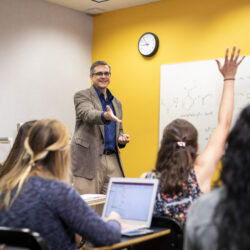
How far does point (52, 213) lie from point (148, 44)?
3.91 meters

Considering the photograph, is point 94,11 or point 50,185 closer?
point 50,185

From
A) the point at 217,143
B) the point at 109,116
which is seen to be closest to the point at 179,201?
the point at 217,143

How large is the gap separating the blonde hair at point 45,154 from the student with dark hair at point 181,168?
0.53m

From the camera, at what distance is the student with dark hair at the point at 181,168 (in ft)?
6.91

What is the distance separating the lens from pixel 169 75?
5.13 metres

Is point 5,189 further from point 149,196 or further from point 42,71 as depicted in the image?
point 42,71

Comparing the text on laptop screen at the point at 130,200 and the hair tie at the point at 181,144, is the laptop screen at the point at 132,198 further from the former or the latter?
the hair tie at the point at 181,144

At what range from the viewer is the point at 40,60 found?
5434mm

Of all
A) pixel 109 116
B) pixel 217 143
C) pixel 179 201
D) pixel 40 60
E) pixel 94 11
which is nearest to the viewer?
pixel 179 201

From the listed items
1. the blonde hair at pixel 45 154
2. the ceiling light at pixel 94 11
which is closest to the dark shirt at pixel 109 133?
the ceiling light at pixel 94 11

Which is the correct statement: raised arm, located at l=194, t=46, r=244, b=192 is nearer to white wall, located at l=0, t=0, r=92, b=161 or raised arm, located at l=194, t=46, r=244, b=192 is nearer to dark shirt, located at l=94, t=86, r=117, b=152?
dark shirt, located at l=94, t=86, r=117, b=152

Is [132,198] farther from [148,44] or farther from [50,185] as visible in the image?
[148,44]

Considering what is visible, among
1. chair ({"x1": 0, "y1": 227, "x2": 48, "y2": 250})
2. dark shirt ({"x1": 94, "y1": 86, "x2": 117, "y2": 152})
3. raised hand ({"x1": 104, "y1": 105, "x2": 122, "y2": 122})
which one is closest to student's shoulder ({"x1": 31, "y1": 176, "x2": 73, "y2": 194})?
chair ({"x1": 0, "y1": 227, "x2": 48, "y2": 250})

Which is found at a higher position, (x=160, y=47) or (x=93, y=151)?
(x=160, y=47)
